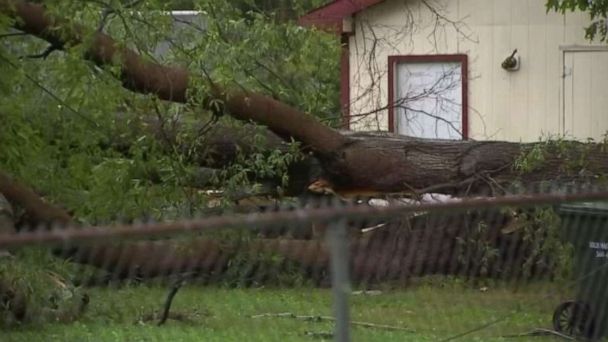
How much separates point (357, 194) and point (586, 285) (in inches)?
311

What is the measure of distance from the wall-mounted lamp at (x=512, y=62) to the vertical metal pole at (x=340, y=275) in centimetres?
1245

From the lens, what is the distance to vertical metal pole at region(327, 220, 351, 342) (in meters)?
4.90

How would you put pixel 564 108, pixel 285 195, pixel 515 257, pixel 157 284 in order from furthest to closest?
pixel 564 108 < pixel 285 195 < pixel 515 257 < pixel 157 284

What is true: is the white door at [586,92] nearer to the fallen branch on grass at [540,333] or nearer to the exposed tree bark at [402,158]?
the exposed tree bark at [402,158]

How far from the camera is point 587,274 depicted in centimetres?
638

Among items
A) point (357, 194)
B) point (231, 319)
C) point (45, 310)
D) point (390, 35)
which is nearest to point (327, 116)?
point (357, 194)

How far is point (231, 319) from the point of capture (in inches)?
208

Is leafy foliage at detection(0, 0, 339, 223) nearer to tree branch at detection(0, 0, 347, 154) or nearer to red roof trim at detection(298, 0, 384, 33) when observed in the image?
tree branch at detection(0, 0, 347, 154)

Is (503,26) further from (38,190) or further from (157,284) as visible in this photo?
(157,284)

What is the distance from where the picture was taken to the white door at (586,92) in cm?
1689

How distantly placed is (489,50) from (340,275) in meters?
12.7

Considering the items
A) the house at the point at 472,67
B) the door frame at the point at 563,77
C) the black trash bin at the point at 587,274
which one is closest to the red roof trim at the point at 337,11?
the house at the point at 472,67

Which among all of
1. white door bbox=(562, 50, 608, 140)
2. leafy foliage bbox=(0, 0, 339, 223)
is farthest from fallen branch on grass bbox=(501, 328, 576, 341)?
white door bbox=(562, 50, 608, 140)

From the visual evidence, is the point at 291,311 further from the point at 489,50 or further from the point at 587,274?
the point at 489,50
